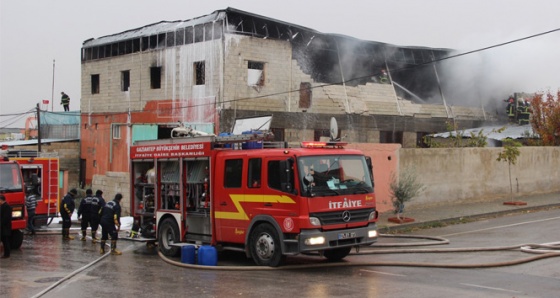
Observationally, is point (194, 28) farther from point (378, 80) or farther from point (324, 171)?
point (324, 171)

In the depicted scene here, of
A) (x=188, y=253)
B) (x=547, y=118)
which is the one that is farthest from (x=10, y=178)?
(x=547, y=118)

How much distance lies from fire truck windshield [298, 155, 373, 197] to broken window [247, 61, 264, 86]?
54.6 ft

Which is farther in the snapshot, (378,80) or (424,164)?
(378,80)

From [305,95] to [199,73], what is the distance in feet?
17.1

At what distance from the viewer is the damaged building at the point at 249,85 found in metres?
27.6

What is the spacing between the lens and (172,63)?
2973 cm

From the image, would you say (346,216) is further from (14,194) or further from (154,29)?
(154,29)

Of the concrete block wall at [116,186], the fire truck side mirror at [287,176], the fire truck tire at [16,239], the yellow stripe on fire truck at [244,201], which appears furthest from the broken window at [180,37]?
the fire truck side mirror at [287,176]

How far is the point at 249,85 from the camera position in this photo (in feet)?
91.5

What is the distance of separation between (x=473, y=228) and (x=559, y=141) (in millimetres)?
14993

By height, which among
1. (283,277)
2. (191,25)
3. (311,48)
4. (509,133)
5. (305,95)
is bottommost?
(283,277)

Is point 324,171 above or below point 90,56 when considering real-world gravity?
below

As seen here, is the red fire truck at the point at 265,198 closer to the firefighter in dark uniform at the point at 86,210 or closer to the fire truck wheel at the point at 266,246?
the fire truck wheel at the point at 266,246

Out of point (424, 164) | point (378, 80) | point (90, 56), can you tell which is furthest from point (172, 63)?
point (424, 164)
